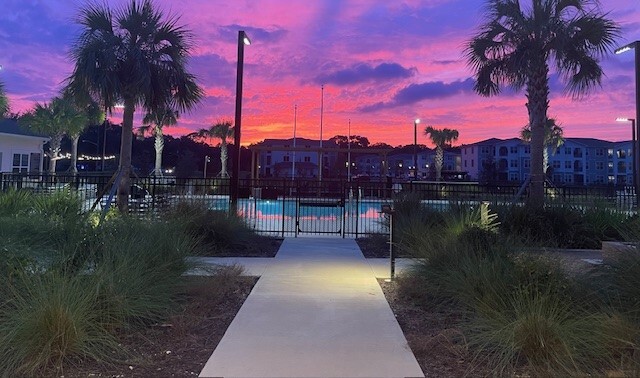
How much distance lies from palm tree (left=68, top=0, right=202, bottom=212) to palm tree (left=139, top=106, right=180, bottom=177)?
1.86ft

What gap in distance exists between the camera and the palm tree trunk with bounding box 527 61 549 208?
13.8m

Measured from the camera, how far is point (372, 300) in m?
6.30

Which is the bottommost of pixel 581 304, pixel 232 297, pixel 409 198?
pixel 232 297

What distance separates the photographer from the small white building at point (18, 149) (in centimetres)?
2678

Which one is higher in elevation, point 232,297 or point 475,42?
point 475,42

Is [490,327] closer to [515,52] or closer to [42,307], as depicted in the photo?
[42,307]

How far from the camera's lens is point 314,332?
16.2 ft

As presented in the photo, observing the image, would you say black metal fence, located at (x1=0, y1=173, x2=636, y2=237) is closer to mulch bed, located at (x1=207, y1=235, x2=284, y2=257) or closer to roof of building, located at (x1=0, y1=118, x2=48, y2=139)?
mulch bed, located at (x1=207, y1=235, x2=284, y2=257)

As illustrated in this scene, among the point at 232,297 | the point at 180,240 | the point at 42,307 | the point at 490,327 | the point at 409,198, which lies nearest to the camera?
the point at 42,307

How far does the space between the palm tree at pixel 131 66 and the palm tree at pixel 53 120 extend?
20560 millimetres

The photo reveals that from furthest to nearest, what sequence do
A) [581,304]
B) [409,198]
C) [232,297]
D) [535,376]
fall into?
[409,198] → [232,297] → [581,304] → [535,376]

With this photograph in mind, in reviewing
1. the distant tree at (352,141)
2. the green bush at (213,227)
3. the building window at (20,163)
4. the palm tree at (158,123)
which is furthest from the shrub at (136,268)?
the distant tree at (352,141)

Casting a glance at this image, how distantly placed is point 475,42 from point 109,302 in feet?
44.6

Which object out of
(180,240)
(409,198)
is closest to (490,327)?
(180,240)
